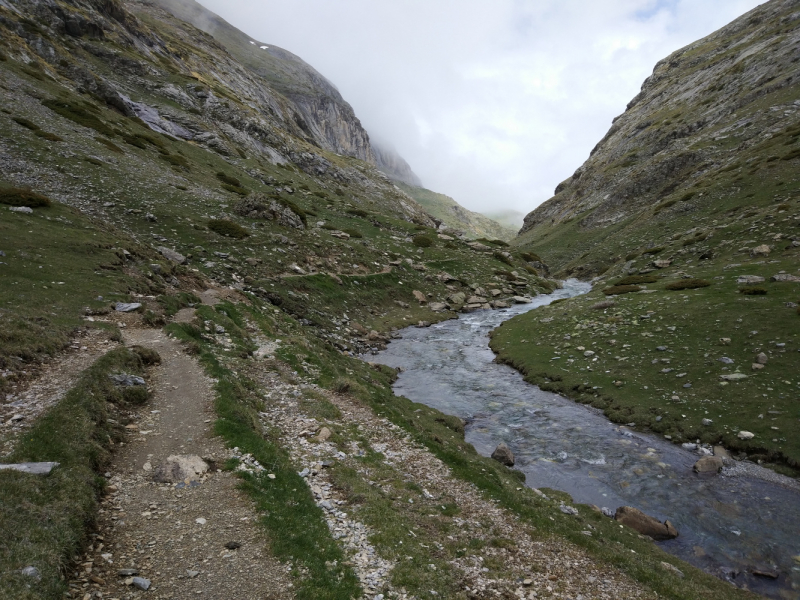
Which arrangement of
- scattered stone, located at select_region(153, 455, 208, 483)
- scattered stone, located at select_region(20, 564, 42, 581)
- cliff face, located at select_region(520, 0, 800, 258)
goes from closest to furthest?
scattered stone, located at select_region(20, 564, 42, 581) → scattered stone, located at select_region(153, 455, 208, 483) → cliff face, located at select_region(520, 0, 800, 258)

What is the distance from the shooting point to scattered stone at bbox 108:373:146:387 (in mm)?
15370

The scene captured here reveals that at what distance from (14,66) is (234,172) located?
Result: 29809mm

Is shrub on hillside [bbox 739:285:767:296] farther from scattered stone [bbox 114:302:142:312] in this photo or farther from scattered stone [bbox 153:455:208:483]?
scattered stone [bbox 114:302:142:312]

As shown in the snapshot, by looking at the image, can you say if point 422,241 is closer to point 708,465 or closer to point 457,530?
point 708,465

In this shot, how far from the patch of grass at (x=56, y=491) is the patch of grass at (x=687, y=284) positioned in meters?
41.2

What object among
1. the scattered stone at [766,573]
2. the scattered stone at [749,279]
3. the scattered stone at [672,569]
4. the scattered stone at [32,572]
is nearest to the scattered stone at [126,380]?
the scattered stone at [32,572]

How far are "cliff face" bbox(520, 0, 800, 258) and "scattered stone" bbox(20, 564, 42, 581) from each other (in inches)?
3124

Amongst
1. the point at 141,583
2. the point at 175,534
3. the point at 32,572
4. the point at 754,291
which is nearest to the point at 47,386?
the point at 175,534

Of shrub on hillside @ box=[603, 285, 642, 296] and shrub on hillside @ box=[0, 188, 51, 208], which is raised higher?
shrub on hillside @ box=[603, 285, 642, 296]

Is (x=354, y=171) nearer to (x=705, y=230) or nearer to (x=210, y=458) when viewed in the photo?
(x=705, y=230)

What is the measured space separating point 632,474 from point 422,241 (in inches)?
2121

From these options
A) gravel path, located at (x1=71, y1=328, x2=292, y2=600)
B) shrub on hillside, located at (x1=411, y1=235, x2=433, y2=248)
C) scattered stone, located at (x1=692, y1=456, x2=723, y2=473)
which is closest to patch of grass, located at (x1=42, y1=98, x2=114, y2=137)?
shrub on hillside, located at (x1=411, y1=235, x2=433, y2=248)

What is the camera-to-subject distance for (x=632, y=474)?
703 inches

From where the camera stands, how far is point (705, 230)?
50.7m
